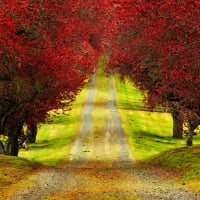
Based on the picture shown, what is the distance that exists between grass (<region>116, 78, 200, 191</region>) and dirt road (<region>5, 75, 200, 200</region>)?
1.73 metres

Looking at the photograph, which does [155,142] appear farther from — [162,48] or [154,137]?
[162,48]

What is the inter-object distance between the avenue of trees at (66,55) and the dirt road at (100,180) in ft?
19.8

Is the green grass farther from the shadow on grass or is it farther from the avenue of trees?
the shadow on grass

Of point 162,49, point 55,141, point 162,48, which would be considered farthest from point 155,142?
point 162,49

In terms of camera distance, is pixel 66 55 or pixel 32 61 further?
pixel 66 55

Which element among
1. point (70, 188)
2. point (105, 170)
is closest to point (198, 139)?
point (105, 170)

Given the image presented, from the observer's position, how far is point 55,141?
6644cm

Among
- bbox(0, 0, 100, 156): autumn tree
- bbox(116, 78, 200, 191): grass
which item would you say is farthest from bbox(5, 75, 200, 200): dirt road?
bbox(0, 0, 100, 156): autumn tree

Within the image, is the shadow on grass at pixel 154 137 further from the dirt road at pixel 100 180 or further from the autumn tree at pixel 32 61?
the autumn tree at pixel 32 61

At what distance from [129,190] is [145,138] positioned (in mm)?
40722

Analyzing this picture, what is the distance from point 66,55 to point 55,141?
24.7m

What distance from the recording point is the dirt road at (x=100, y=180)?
25.1 meters

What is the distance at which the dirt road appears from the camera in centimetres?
Answer: 2508

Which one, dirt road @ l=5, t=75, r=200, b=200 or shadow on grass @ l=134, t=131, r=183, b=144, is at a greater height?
dirt road @ l=5, t=75, r=200, b=200
